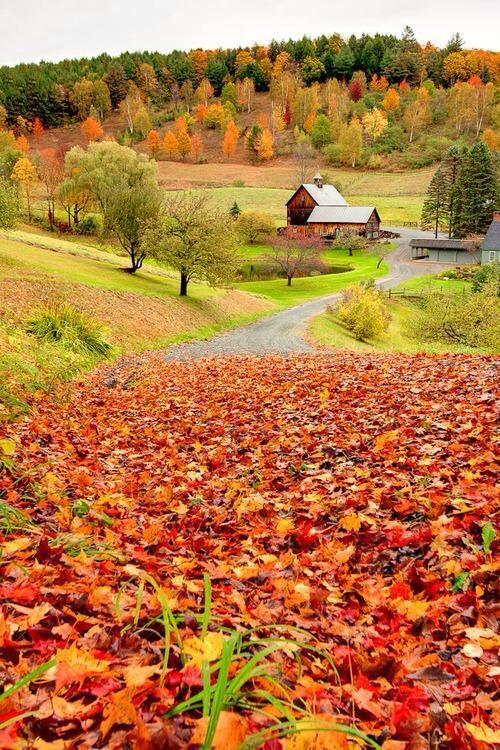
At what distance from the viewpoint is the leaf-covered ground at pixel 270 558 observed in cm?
222

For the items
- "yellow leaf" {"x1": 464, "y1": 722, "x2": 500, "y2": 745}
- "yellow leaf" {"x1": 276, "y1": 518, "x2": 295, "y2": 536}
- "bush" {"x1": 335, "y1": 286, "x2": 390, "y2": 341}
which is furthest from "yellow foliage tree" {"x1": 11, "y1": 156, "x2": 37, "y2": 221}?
"yellow leaf" {"x1": 464, "y1": 722, "x2": 500, "y2": 745}

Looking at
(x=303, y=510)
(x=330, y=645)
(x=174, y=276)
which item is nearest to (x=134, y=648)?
(x=330, y=645)

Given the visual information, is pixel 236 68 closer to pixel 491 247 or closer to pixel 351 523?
pixel 491 247

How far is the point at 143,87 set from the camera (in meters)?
170

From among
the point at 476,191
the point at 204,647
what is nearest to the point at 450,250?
the point at 476,191

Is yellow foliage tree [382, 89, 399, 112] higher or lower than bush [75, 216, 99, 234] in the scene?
higher

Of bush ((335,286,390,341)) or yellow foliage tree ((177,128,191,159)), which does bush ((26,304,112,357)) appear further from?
yellow foliage tree ((177,128,191,159))

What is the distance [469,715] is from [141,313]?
25707 mm

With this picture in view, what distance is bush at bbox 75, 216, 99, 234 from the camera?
61031 mm

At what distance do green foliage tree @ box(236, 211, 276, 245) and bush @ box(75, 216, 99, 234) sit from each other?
20399mm

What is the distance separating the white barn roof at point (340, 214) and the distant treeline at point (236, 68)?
367 feet

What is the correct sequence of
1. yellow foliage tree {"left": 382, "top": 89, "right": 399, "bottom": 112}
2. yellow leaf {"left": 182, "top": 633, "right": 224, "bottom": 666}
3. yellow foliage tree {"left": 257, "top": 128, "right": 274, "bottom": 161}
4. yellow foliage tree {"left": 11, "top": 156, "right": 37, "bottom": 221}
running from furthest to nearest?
yellow foliage tree {"left": 382, "top": 89, "right": 399, "bottom": 112}, yellow foliage tree {"left": 257, "top": 128, "right": 274, "bottom": 161}, yellow foliage tree {"left": 11, "top": 156, "right": 37, "bottom": 221}, yellow leaf {"left": 182, "top": 633, "right": 224, "bottom": 666}

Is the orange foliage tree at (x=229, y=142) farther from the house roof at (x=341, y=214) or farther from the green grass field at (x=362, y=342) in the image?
the green grass field at (x=362, y=342)

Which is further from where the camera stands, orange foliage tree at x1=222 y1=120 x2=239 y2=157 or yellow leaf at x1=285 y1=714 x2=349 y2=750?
orange foliage tree at x1=222 y1=120 x2=239 y2=157
